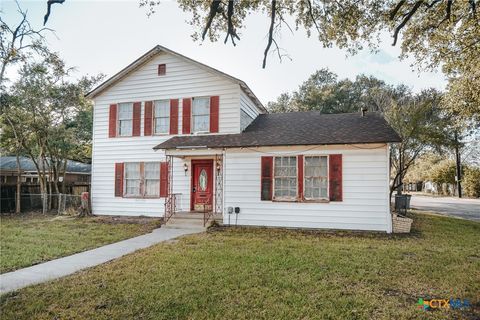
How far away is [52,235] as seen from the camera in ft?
29.6

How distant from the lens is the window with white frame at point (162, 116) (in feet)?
43.3

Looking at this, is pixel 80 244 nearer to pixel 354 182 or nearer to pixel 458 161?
pixel 354 182

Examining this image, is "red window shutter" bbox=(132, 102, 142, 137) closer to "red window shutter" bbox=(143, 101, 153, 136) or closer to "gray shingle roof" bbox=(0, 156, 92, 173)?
"red window shutter" bbox=(143, 101, 153, 136)

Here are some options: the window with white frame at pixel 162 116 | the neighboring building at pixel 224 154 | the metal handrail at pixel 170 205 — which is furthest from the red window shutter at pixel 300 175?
the window with white frame at pixel 162 116

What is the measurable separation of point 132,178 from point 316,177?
26.2ft

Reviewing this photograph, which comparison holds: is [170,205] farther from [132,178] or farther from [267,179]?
[267,179]

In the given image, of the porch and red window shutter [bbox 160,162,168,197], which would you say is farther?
red window shutter [bbox 160,162,168,197]

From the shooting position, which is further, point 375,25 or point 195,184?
point 195,184

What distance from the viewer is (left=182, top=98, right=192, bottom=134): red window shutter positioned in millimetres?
12797

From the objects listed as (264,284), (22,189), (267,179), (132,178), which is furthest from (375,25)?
(22,189)

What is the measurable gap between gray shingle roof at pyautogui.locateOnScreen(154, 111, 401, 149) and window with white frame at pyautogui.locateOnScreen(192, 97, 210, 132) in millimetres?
565

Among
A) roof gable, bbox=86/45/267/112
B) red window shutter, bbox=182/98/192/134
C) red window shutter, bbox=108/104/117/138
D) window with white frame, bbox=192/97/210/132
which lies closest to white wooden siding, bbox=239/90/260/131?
roof gable, bbox=86/45/267/112

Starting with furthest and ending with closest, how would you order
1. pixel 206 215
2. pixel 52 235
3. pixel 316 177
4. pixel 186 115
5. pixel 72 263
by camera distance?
pixel 186 115 → pixel 206 215 → pixel 316 177 → pixel 52 235 → pixel 72 263

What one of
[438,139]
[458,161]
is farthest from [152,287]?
[458,161]
